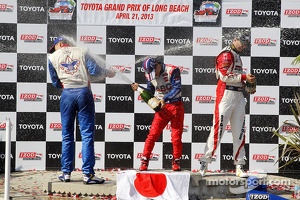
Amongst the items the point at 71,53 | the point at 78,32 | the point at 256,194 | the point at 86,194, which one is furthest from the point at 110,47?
the point at 256,194

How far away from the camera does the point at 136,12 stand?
30.0 ft

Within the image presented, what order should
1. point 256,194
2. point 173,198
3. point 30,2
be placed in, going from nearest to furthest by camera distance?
point 256,194
point 173,198
point 30,2

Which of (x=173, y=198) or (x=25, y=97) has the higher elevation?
Answer: (x=25, y=97)

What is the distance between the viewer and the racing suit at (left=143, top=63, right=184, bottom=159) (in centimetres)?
798

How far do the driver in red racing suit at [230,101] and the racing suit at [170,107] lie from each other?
1.39 ft

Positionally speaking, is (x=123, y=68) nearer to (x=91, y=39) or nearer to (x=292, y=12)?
(x=91, y=39)

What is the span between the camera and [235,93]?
795cm

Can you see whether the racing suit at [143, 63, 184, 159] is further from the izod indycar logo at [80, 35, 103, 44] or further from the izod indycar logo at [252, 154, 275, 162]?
the izod indycar logo at [252, 154, 275, 162]

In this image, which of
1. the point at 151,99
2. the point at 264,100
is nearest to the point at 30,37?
the point at 151,99

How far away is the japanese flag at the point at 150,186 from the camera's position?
730cm

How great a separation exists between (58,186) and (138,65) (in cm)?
243

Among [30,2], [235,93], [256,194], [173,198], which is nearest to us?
[256,194]

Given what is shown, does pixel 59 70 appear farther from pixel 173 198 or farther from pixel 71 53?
pixel 173 198

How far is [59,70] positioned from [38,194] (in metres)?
1.52
